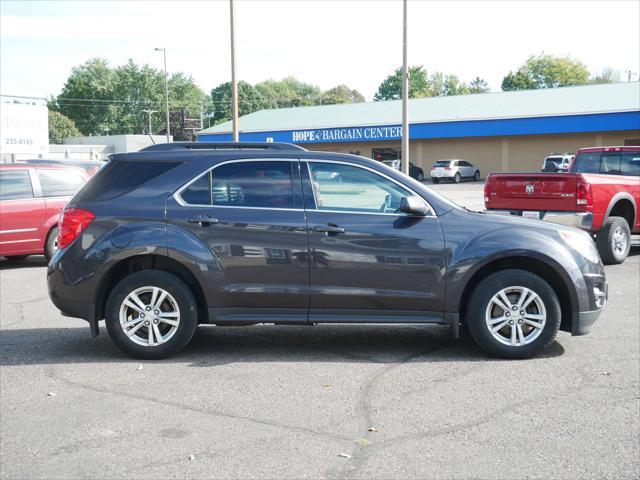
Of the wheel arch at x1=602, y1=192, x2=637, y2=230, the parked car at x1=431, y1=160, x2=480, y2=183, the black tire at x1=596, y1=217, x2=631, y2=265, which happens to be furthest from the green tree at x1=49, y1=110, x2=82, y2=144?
the black tire at x1=596, y1=217, x2=631, y2=265

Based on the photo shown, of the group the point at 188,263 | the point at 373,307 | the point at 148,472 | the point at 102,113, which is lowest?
the point at 148,472

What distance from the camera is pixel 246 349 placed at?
6859mm

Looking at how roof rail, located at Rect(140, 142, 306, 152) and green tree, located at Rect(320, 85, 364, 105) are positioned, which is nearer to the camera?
roof rail, located at Rect(140, 142, 306, 152)

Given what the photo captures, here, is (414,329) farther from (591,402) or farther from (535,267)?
(591,402)

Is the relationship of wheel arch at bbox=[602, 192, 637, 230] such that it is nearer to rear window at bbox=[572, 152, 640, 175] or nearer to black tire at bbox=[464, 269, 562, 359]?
rear window at bbox=[572, 152, 640, 175]

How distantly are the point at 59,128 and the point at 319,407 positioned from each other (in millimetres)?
112405

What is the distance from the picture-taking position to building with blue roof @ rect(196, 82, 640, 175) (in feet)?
153

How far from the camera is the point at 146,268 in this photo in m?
6.53

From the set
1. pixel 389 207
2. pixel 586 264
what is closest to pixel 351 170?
pixel 389 207

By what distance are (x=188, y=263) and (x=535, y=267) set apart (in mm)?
2998

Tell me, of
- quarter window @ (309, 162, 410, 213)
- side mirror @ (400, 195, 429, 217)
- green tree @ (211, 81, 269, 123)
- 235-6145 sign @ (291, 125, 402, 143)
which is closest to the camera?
side mirror @ (400, 195, 429, 217)

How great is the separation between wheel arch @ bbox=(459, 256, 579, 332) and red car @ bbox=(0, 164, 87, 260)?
858cm

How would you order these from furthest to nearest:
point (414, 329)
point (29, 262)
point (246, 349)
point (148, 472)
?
point (29, 262), point (414, 329), point (246, 349), point (148, 472)

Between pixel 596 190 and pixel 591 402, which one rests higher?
pixel 596 190
